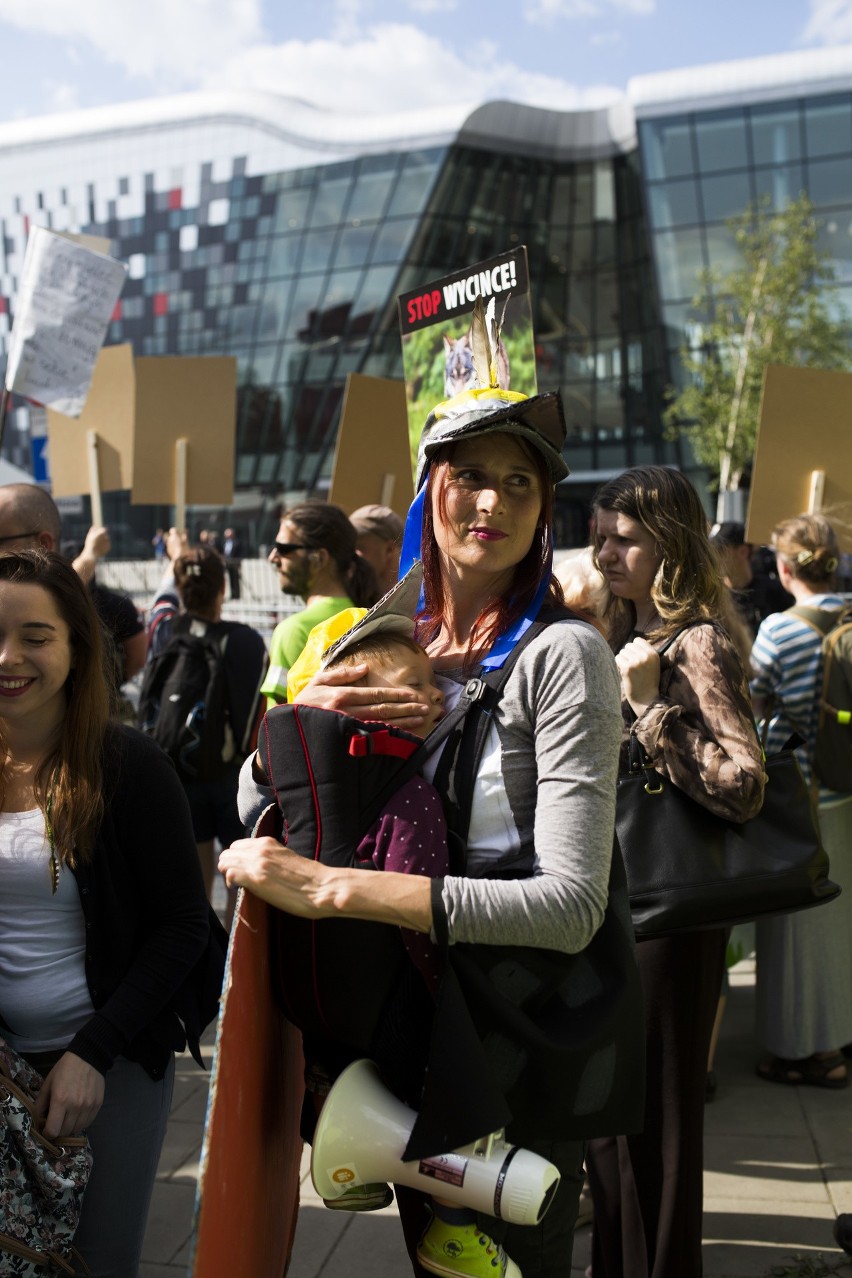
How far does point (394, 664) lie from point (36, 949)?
0.95 meters

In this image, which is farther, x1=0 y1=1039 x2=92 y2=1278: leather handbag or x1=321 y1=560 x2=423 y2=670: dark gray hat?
x1=0 y1=1039 x2=92 y2=1278: leather handbag

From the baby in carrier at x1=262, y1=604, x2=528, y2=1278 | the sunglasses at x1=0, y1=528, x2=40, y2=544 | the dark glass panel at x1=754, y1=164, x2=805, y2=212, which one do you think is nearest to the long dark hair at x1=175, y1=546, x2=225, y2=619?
Result: the sunglasses at x1=0, y1=528, x2=40, y2=544

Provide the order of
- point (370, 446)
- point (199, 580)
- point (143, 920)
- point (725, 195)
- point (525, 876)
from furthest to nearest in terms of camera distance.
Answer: point (725, 195)
point (370, 446)
point (199, 580)
point (143, 920)
point (525, 876)

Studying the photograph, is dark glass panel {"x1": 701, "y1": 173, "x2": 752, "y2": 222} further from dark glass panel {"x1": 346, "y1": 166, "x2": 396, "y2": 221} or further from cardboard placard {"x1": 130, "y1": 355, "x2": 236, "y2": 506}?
cardboard placard {"x1": 130, "y1": 355, "x2": 236, "y2": 506}

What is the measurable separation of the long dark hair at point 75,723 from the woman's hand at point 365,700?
0.67 meters

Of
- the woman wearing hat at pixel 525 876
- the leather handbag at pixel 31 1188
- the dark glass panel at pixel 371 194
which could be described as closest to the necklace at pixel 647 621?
the woman wearing hat at pixel 525 876

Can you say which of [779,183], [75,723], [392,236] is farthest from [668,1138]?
[392,236]

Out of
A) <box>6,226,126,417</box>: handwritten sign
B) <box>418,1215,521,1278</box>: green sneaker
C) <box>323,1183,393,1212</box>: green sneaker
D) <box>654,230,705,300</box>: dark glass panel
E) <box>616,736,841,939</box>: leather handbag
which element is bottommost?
<box>418,1215,521,1278</box>: green sneaker

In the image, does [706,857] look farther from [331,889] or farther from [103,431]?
[103,431]

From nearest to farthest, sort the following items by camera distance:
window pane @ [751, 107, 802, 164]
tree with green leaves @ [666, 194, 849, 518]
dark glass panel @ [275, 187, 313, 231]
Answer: tree with green leaves @ [666, 194, 849, 518], window pane @ [751, 107, 802, 164], dark glass panel @ [275, 187, 313, 231]

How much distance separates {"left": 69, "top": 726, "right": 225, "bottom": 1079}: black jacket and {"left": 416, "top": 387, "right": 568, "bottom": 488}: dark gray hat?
90cm

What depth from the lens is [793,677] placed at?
456 cm

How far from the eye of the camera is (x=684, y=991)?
2.87 m

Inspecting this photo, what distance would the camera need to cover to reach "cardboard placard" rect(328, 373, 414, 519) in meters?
5.79
